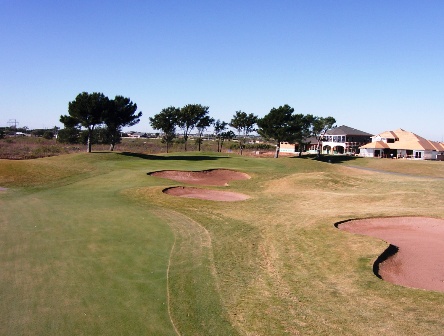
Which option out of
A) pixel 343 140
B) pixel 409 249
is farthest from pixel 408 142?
pixel 409 249

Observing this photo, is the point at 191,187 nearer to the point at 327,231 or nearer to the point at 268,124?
the point at 327,231

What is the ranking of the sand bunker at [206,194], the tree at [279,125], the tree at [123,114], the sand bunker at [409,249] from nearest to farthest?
the sand bunker at [409,249] < the sand bunker at [206,194] < the tree at [123,114] < the tree at [279,125]

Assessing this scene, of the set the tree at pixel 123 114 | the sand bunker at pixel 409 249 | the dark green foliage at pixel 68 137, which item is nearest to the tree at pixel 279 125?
the tree at pixel 123 114

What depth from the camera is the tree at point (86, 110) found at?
188 ft

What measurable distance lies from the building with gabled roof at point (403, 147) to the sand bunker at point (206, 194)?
72.9m

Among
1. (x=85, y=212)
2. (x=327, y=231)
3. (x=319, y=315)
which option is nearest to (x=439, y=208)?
(x=327, y=231)

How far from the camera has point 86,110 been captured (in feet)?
189

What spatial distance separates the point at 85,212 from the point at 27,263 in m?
8.79

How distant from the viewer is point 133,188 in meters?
31.8

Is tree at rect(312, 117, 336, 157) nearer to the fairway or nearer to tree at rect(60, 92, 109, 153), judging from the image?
tree at rect(60, 92, 109, 153)

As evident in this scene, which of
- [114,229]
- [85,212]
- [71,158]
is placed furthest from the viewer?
[71,158]

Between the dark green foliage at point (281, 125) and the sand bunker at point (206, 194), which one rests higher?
the dark green foliage at point (281, 125)

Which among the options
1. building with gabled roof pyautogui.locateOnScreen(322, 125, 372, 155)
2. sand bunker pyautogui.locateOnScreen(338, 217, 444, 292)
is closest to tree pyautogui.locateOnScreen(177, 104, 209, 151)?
building with gabled roof pyautogui.locateOnScreen(322, 125, 372, 155)

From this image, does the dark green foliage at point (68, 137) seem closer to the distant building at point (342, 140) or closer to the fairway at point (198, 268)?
the distant building at point (342, 140)
